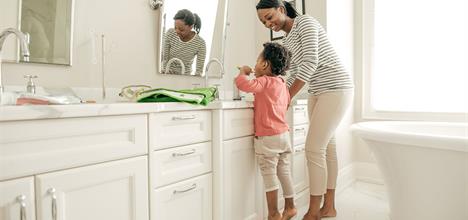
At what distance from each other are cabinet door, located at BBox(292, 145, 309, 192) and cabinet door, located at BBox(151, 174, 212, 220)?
789mm

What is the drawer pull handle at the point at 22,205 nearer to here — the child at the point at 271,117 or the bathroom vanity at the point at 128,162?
the bathroom vanity at the point at 128,162

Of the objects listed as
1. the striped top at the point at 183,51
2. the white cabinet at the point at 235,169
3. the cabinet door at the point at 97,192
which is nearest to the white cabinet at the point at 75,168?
the cabinet door at the point at 97,192

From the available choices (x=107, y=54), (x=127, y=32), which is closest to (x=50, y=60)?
(x=107, y=54)

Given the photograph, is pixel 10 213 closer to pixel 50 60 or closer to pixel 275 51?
pixel 50 60

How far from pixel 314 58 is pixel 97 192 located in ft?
3.98

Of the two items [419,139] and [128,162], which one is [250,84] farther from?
[419,139]

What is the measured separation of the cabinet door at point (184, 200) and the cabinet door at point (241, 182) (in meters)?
0.10

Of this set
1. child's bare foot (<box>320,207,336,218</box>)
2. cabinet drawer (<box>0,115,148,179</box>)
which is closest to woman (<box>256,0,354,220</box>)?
child's bare foot (<box>320,207,336,218</box>)

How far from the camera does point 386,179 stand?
5.11 ft

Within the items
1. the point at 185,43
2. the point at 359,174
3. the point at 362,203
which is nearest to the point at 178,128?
the point at 185,43

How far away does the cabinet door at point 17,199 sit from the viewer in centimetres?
80

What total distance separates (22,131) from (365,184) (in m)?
2.67

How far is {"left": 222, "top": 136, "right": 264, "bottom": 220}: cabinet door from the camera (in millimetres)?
1497

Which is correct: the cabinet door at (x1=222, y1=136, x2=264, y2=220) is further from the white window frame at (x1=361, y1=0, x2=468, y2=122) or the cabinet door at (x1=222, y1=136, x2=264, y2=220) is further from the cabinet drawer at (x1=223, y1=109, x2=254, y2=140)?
the white window frame at (x1=361, y1=0, x2=468, y2=122)
